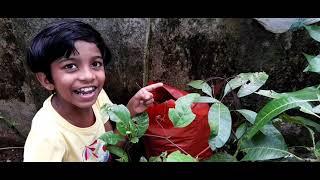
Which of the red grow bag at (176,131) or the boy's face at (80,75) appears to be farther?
the red grow bag at (176,131)

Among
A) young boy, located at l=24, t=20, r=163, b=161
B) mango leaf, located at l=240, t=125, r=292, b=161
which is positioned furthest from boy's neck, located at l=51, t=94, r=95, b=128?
mango leaf, located at l=240, t=125, r=292, b=161

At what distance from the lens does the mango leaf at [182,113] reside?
153cm

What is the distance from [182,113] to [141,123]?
0.19 m

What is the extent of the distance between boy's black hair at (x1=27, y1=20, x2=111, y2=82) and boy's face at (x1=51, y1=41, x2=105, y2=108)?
0.02 m

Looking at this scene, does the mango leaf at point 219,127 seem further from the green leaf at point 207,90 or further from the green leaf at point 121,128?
the green leaf at point 121,128

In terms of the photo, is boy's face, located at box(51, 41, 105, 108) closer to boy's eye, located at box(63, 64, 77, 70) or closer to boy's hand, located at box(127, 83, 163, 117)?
boy's eye, located at box(63, 64, 77, 70)

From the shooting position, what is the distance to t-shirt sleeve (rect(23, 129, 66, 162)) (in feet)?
5.31

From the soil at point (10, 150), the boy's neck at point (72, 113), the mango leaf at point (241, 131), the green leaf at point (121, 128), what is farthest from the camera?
the soil at point (10, 150)

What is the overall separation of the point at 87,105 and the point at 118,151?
24 centimetres

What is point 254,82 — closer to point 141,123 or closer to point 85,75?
point 141,123

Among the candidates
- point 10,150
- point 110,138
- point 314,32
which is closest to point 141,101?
point 110,138

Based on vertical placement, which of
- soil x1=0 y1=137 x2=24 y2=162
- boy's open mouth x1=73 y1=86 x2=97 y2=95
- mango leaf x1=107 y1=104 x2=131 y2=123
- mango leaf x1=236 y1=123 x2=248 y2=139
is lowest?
soil x1=0 y1=137 x2=24 y2=162

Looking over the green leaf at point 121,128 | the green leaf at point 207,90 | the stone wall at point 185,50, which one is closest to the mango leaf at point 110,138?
the green leaf at point 121,128

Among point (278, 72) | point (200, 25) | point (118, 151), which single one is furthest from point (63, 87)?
point (278, 72)
